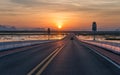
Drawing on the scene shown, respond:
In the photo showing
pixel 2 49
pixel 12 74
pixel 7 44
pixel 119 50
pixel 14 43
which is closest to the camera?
pixel 12 74

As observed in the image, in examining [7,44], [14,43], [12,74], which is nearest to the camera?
[12,74]

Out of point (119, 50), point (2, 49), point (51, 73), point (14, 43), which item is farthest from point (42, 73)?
point (14, 43)

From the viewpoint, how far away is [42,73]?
45.1ft

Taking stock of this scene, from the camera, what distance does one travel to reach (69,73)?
1395cm

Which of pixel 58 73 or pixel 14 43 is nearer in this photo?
pixel 58 73

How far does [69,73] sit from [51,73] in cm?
82

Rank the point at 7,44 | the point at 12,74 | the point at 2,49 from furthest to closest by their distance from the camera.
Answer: the point at 7,44 < the point at 2,49 < the point at 12,74

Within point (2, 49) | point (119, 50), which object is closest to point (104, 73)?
point (119, 50)

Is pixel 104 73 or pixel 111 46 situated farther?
pixel 111 46

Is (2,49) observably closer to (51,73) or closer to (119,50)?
(119,50)

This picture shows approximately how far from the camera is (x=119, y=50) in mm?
29047

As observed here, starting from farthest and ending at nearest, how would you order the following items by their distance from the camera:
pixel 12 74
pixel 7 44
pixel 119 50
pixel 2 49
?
pixel 7 44, pixel 2 49, pixel 119 50, pixel 12 74

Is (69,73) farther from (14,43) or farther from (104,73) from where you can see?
(14,43)

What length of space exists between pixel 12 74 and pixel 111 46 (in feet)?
73.1
